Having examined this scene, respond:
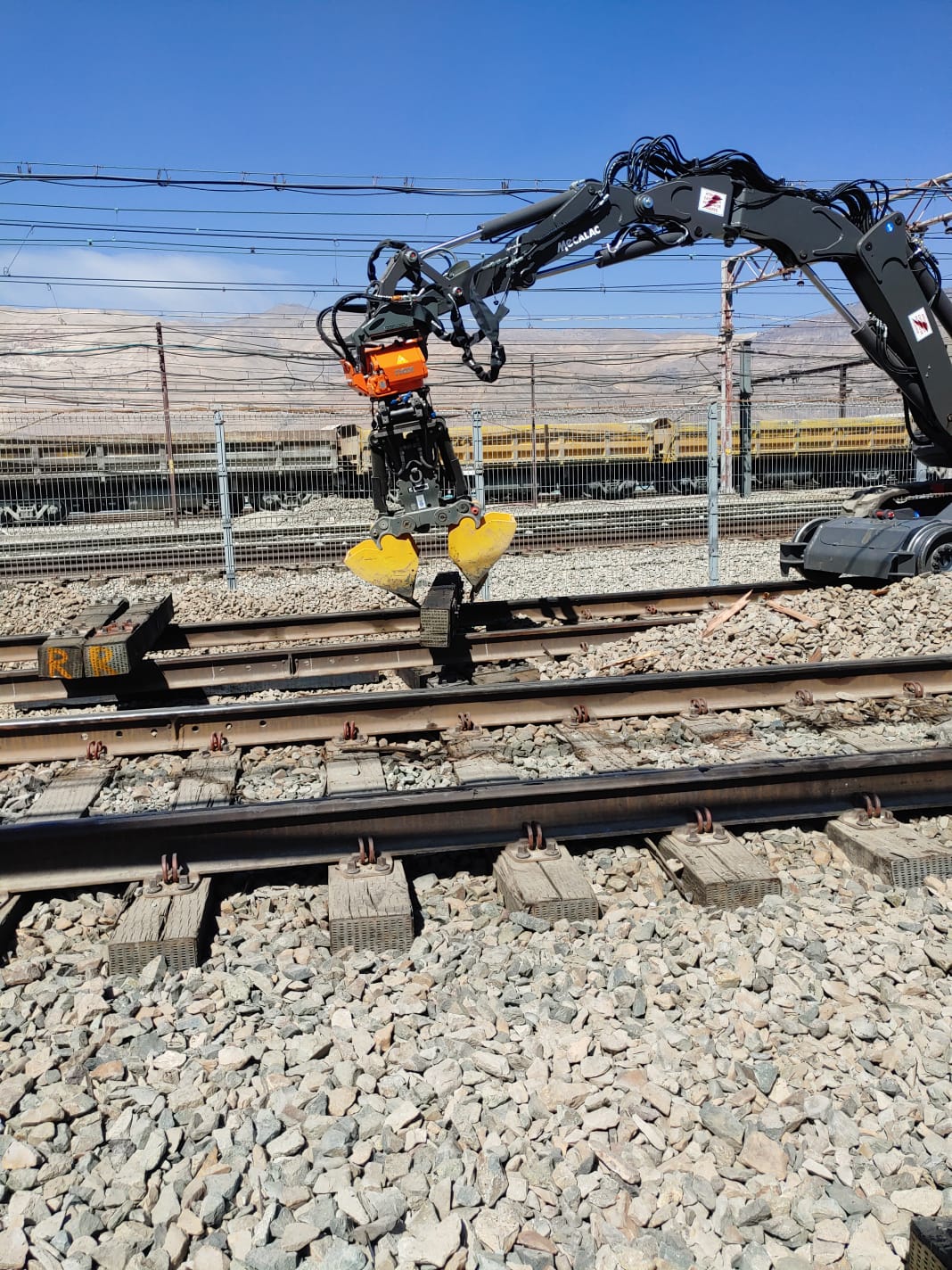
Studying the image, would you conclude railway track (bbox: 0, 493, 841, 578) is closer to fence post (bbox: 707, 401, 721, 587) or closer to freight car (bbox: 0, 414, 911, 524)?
fence post (bbox: 707, 401, 721, 587)

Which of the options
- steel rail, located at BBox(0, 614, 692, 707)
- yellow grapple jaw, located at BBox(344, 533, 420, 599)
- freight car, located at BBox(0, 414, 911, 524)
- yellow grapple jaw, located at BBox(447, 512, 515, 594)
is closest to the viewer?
steel rail, located at BBox(0, 614, 692, 707)

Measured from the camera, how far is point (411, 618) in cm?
999

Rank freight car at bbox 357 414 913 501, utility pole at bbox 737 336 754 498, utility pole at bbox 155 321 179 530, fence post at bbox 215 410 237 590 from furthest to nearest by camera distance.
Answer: freight car at bbox 357 414 913 501 < utility pole at bbox 737 336 754 498 < utility pole at bbox 155 321 179 530 < fence post at bbox 215 410 237 590

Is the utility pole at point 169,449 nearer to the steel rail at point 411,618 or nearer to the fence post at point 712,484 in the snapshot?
the steel rail at point 411,618

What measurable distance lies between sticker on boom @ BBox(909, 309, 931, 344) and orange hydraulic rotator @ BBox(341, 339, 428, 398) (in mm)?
4733

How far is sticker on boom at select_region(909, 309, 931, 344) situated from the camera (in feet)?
29.8

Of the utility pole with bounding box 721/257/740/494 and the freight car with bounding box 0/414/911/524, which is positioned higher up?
the utility pole with bounding box 721/257/740/494

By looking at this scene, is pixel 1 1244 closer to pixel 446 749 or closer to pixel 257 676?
pixel 446 749

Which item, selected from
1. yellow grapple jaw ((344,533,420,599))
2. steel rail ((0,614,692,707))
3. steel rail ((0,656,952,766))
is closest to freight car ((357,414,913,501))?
steel rail ((0,614,692,707))

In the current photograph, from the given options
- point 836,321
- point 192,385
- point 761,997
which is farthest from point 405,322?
point 836,321

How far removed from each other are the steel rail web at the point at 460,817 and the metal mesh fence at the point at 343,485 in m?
11.2

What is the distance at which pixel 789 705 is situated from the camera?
6996mm

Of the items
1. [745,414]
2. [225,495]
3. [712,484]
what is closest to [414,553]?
[225,495]

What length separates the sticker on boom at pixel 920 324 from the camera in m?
9.09
